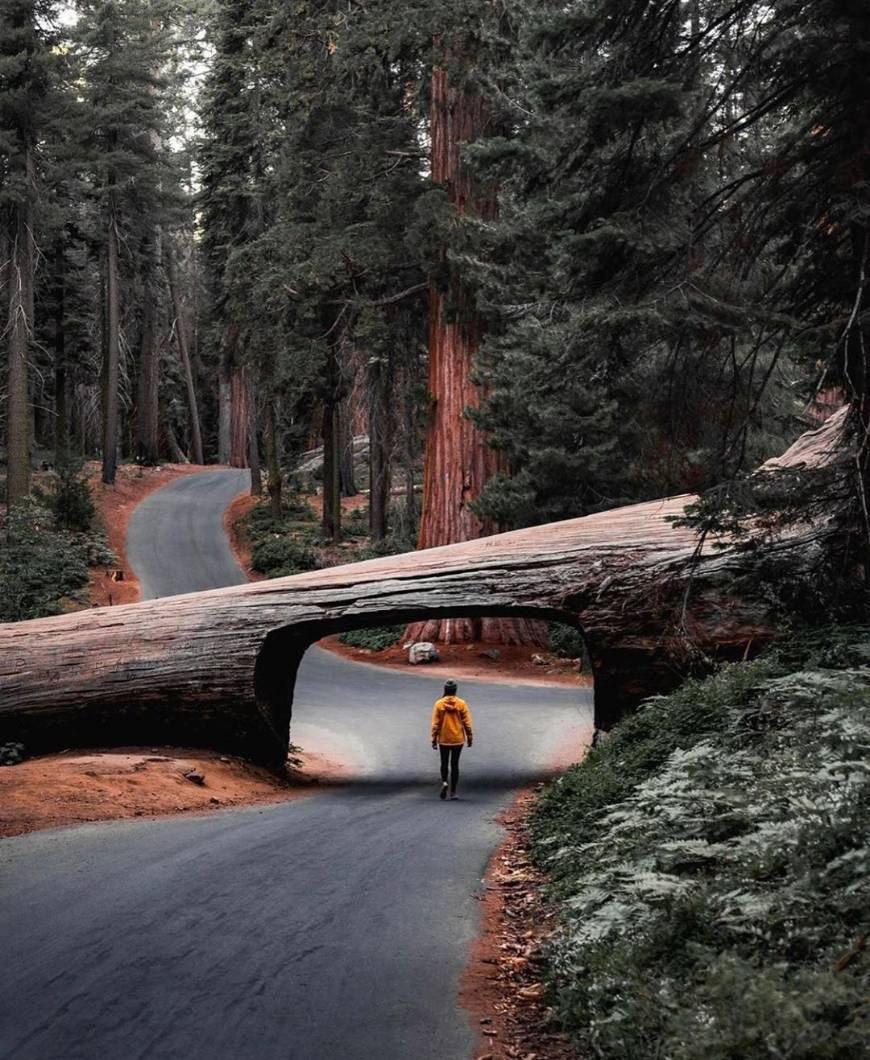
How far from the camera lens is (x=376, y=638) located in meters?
26.2

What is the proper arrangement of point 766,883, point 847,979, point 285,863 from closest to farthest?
1. point 847,979
2. point 766,883
3. point 285,863

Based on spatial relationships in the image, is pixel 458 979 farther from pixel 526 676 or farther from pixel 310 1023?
pixel 526 676

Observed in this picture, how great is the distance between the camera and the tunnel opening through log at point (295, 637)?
12.6 metres

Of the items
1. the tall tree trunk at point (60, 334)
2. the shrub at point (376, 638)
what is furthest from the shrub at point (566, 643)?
the tall tree trunk at point (60, 334)

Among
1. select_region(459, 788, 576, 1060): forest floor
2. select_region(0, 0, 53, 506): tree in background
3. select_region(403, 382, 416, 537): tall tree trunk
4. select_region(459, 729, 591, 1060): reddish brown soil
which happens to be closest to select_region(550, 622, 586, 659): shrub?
select_region(403, 382, 416, 537): tall tree trunk

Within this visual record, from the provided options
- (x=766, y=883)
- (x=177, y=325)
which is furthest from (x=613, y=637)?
(x=177, y=325)

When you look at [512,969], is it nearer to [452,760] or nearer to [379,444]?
[452,760]

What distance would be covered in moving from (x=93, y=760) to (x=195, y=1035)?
8.10 m

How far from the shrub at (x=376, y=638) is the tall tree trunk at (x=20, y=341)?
10.8 m

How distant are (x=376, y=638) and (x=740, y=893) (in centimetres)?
2142

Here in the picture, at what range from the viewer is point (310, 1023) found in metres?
5.38

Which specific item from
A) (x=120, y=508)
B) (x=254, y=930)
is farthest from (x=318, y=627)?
(x=120, y=508)

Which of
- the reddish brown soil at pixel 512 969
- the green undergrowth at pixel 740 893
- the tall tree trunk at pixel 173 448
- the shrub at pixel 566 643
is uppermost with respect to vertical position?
the tall tree trunk at pixel 173 448

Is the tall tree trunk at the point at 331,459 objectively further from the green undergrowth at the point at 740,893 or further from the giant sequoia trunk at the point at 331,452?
the green undergrowth at the point at 740,893
